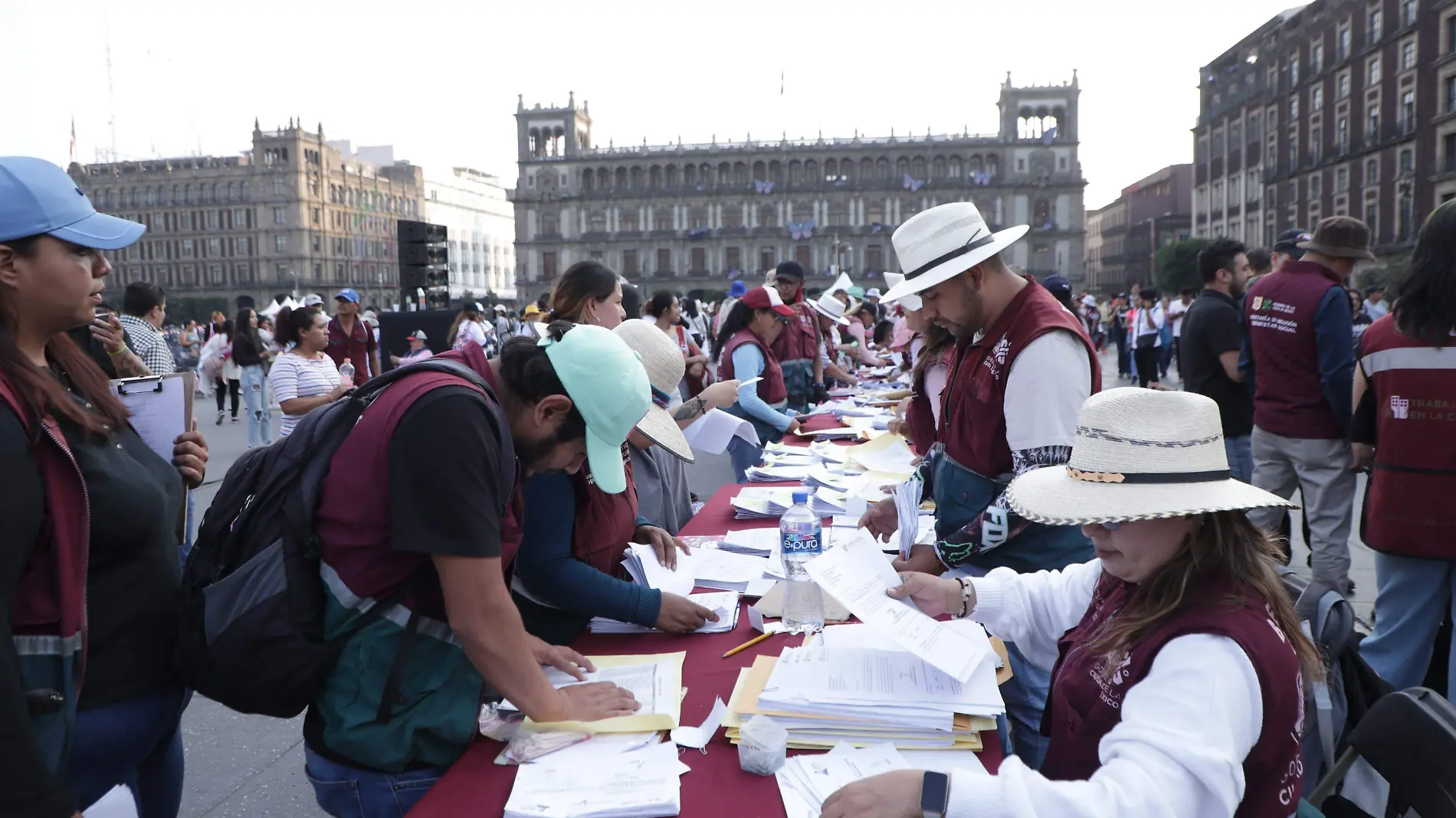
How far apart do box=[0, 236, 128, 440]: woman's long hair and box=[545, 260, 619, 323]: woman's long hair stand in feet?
6.37

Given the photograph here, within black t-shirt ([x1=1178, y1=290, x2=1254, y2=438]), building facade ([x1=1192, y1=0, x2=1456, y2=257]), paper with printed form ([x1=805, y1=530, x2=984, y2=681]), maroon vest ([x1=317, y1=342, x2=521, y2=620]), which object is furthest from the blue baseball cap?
building facade ([x1=1192, y1=0, x2=1456, y2=257])

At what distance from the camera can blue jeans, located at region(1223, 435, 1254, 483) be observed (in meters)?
5.25

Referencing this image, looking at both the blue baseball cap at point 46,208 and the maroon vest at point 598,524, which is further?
the maroon vest at point 598,524

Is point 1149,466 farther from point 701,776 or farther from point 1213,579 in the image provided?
point 701,776

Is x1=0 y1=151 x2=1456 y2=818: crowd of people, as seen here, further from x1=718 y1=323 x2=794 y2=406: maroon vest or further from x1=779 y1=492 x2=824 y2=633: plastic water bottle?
x1=718 y1=323 x2=794 y2=406: maroon vest

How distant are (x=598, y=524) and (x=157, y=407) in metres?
0.98

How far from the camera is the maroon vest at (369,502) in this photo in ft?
5.07

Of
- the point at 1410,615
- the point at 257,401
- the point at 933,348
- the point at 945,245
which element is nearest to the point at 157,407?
the point at 945,245

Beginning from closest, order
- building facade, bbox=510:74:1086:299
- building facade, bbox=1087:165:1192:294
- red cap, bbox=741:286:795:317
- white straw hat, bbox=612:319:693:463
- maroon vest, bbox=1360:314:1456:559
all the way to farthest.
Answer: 1. white straw hat, bbox=612:319:693:463
2. maroon vest, bbox=1360:314:1456:559
3. red cap, bbox=741:286:795:317
4. building facade, bbox=1087:165:1192:294
5. building facade, bbox=510:74:1086:299

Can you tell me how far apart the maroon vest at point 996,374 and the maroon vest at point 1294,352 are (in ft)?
8.46

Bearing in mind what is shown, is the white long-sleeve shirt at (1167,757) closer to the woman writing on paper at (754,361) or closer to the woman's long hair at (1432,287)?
the woman's long hair at (1432,287)

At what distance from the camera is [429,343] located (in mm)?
12672

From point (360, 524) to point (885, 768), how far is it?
0.98 m

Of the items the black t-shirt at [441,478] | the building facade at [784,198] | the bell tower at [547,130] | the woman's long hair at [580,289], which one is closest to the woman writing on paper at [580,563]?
the black t-shirt at [441,478]
